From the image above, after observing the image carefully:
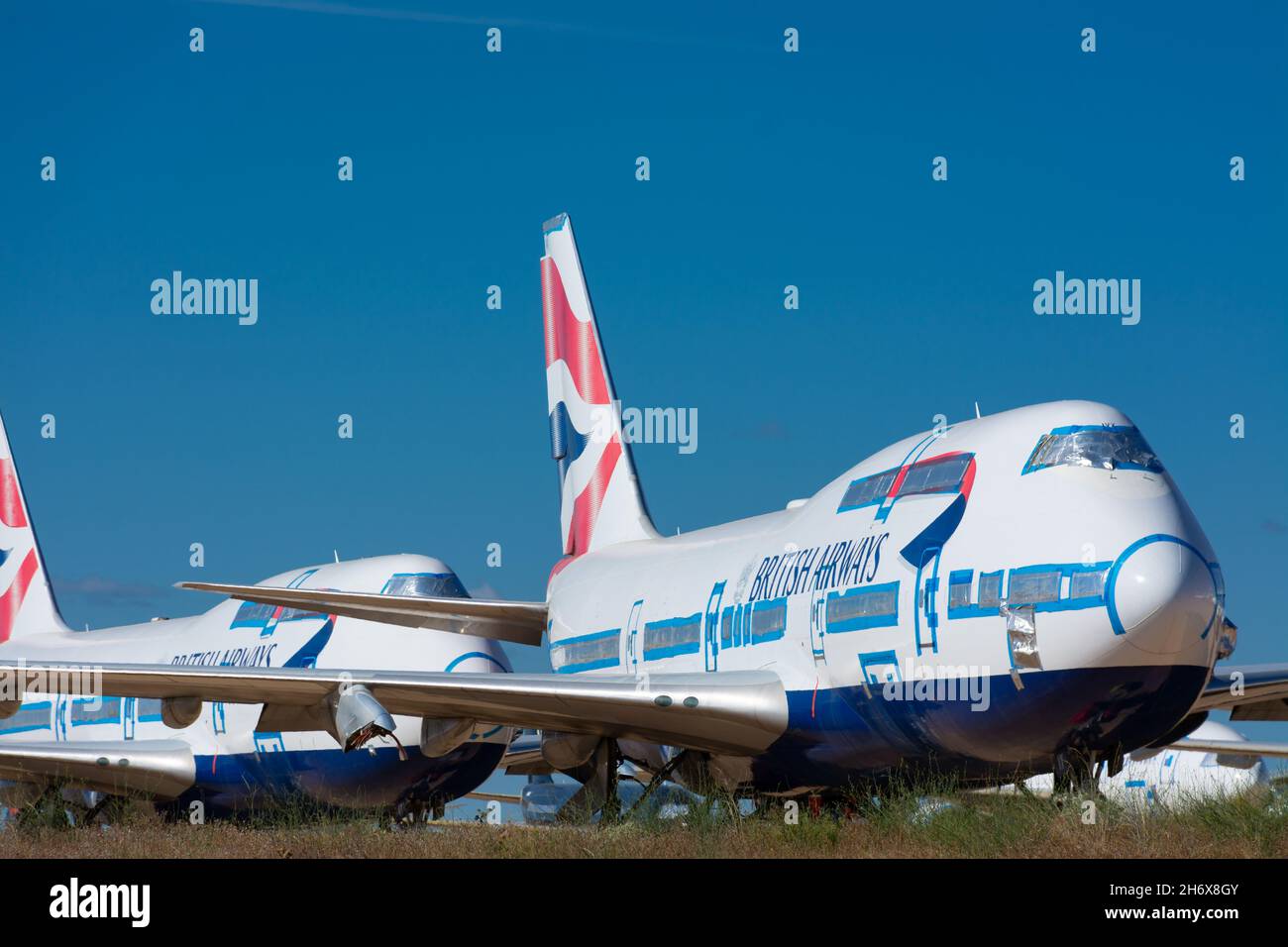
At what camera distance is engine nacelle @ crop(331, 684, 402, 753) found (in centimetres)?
1580

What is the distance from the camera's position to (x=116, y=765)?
89.9 ft

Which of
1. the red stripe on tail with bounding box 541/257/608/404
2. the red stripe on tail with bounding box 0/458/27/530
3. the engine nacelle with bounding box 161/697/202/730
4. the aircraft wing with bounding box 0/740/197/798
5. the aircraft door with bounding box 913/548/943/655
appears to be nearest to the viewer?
the aircraft door with bounding box 913/548/943/655

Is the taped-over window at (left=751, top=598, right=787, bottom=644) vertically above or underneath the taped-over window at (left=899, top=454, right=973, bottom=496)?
underneath

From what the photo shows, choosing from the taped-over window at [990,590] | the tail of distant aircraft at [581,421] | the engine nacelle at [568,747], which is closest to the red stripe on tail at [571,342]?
the tail of distant aircraft at [581,421]

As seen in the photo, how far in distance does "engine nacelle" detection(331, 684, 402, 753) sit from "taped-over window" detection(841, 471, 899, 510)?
18.6 ft

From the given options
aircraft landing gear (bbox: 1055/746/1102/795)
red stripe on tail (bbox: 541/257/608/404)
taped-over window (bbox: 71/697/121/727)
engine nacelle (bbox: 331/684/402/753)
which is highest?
red stripe on tail (bbox: 541/257/608/404)

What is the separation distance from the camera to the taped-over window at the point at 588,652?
73.4 feet

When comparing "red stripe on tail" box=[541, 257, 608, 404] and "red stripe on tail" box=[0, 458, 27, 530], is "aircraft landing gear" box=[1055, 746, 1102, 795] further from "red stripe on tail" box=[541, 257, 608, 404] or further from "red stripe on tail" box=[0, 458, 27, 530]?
"red stripe on tail" box=[0, 458, 27, 530]

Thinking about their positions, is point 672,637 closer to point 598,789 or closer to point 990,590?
point 598,789

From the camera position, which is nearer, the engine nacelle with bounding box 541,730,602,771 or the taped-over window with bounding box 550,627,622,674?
the engine nacelle with bounding box 541,730,602,771

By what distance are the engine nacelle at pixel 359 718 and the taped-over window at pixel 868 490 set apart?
568cm

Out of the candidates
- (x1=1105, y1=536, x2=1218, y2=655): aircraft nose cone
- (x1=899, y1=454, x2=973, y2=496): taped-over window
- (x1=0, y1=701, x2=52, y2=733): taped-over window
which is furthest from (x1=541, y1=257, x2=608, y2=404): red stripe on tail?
(x1=1105, y1=536, x2=1218, y2=655): aircraft nose cone

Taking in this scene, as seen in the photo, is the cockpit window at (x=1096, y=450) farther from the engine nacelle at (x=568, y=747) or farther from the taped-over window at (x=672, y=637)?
the engine nacelle at (x=568, y=747)
